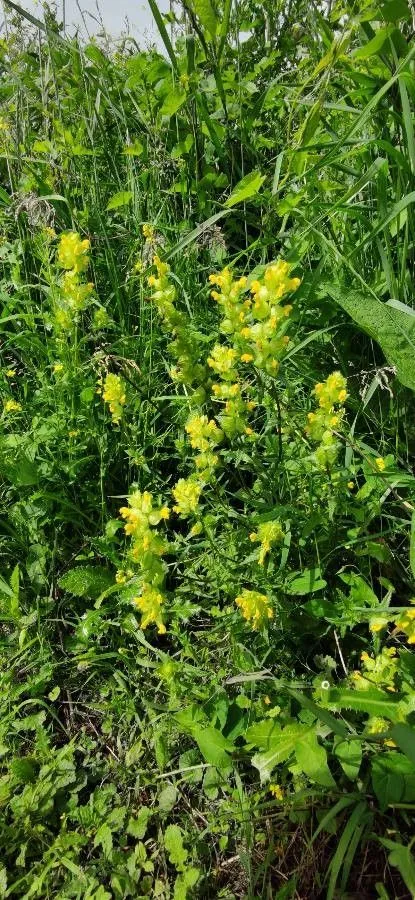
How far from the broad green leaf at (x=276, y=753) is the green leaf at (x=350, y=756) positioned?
2.6 inches

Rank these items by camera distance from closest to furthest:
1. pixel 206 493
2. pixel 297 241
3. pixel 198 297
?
pixel 206 493
pixel 297 241
pixel 198 297

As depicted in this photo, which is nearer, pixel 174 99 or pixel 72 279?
pixel 72 279

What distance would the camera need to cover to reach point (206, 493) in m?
1.52

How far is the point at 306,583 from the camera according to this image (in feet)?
4.70

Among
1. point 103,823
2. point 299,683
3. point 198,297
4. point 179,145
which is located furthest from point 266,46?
point 103,823

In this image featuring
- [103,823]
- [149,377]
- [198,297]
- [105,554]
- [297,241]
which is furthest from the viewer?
[198,297]

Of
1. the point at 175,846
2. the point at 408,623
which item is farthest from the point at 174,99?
the point at 175,846

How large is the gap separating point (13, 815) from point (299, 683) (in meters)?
0.71

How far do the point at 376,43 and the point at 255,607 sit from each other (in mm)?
1190

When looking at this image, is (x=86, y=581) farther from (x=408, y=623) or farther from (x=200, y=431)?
(x=408, y=623)

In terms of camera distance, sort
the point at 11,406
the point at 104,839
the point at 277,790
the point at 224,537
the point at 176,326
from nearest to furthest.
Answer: the point at 277,790, the point at 104,839, the point at 176,326, the point at 224,537, the point at 11,406

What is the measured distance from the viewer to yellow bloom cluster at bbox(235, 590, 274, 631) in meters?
1.32

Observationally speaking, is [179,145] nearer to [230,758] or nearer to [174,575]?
[174,575]

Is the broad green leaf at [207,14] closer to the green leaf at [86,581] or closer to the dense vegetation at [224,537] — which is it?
the dense vegetation at [224,537]
